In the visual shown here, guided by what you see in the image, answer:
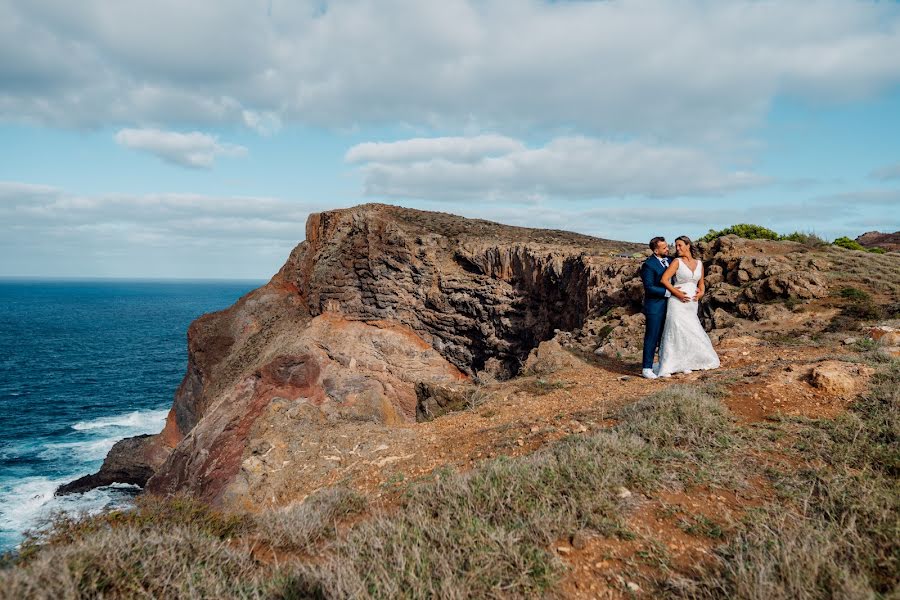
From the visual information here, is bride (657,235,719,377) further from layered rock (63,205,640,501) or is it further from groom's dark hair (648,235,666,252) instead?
layered rock (63,205,640,501)

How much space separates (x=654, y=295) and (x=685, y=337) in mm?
1026

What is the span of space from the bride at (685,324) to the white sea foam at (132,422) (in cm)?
3424

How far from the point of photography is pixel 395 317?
25859mm

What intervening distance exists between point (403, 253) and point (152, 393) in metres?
29.1

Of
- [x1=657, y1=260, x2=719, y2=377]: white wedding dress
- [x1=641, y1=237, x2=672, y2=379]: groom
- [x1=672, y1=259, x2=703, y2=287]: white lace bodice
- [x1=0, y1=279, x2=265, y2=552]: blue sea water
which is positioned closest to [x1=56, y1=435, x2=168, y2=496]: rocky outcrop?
[x1=0, y1=279, x2=265, y2=552]: blue sea water

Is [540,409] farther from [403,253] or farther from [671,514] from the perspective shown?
[403,253]

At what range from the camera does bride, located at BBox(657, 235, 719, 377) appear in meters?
9.00

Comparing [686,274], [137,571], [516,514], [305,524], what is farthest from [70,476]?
[686,274]

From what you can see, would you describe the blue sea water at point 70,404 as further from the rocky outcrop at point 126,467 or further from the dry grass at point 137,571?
the dry grass at point 137,571

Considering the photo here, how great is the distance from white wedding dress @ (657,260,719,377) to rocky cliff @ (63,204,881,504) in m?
4.85

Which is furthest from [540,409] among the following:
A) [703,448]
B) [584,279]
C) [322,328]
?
[322,328]

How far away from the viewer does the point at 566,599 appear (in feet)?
10.2

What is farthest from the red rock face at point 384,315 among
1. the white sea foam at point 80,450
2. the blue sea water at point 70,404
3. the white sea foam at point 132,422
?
the white sea foam at point 132,422

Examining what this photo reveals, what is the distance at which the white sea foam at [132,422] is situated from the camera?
3190cm
